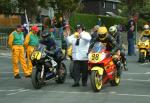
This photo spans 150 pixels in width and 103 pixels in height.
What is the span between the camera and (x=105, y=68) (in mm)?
14281

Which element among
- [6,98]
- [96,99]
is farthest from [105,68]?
[6,98]

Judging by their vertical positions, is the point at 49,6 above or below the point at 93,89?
above

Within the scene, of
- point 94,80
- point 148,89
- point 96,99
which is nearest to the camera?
point 96,99

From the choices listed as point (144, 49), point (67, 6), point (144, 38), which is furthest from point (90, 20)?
point (144, 49)

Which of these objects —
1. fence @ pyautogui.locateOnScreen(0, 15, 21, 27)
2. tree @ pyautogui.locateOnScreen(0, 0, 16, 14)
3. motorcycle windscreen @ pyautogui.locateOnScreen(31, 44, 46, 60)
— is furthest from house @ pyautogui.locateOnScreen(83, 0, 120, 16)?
motorcycle windscreen @ pyautogui.locateOnScreen(31, 44, 46, 60)

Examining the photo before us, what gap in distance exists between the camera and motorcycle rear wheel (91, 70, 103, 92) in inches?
539

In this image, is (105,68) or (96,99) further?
(105,68)

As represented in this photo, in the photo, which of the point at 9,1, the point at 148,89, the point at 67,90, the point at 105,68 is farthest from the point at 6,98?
the point at 9,1

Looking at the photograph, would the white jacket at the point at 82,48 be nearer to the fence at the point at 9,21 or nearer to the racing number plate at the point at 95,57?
the racing number plate at the point at 95,57

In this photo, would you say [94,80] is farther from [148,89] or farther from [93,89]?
[148,89]

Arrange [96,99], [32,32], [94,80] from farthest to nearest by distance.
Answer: [32,32] → [94,80] → [96,99]

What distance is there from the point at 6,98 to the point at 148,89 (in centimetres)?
415

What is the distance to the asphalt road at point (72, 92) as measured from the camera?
1280 centimetres

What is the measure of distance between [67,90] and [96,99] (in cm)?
184
